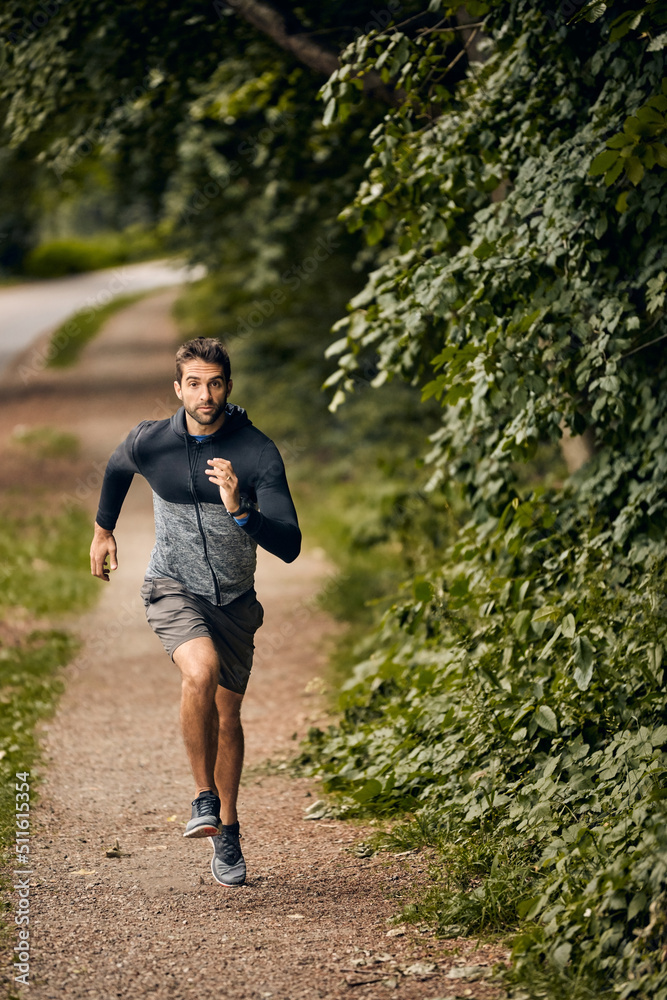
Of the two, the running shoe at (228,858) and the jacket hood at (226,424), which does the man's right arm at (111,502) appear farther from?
the running shoe at (228,858)

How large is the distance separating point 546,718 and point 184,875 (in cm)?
160

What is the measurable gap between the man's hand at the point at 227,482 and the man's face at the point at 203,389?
1.18 ft

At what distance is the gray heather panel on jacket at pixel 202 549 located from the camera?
3875 mm

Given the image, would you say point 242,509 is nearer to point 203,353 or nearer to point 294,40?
point 203,353

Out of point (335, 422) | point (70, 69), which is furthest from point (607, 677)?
point (335, 422)

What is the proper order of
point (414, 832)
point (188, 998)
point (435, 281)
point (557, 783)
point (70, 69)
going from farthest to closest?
point (70, 69) → point (435, 281) → point (414, 832) → point (557, 783) → point (188, 998)

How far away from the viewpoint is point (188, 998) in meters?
3.19

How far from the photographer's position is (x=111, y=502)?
13.2 ft

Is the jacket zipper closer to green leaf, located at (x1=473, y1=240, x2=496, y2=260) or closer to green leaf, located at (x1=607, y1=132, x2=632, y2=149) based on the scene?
green leaf, located at (x1=473, y1=240, x2=496, y2=260)

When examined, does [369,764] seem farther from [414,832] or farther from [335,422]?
[335,422]

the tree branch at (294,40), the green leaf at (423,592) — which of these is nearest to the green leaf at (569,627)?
the green leaf at (423,592)

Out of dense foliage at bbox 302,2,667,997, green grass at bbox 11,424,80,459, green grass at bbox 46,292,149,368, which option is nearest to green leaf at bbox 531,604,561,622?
dense foliage at bbox 302,2,667,997

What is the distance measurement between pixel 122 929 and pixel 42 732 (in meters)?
2.69

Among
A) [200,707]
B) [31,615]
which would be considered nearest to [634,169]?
[200,707]
